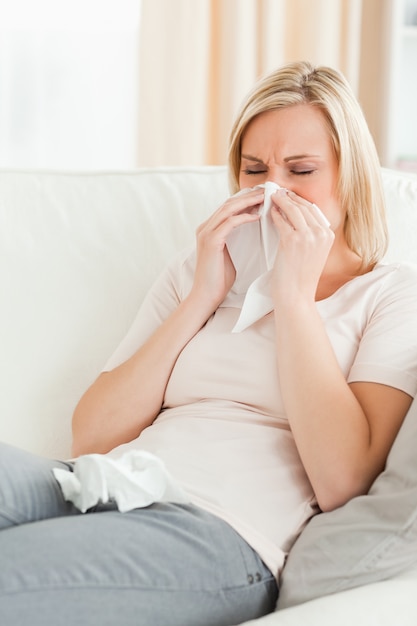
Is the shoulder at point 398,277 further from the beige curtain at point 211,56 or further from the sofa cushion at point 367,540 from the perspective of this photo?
the beige curtain at point 211,56

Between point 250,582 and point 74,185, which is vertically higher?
point 74,185

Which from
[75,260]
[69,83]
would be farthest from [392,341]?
[69,83]

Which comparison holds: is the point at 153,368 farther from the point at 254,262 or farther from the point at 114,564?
the point at 114,564

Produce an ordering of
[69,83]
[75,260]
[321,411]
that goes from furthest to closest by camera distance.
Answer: [69,83] < [75,260] < [321,411]

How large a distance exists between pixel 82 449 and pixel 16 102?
5.29ft

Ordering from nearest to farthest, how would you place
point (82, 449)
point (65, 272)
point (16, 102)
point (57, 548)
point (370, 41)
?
1. point (57, 548)
2. point (82, 449)
3. point (65, 272)
4. point (16, 102)
5. point (370, 41)

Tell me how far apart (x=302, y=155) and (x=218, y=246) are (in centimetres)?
20

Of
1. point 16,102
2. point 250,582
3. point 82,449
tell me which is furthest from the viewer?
point 16,102

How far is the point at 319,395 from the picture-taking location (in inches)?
47.5

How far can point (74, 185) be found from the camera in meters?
1.72

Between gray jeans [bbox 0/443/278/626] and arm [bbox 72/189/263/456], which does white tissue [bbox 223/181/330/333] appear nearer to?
arm [bbox 72/189/263/456]

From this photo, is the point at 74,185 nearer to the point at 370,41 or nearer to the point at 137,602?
the point at 137,602

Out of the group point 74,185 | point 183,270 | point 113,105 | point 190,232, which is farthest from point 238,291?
point 113,105

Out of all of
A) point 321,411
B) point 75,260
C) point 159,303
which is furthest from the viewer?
point 75,260
